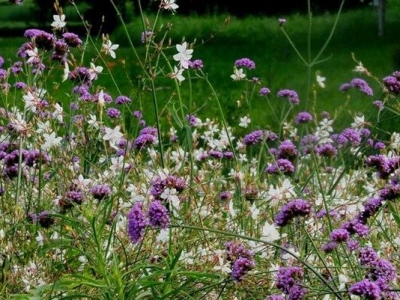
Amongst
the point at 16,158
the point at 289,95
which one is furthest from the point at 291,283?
the point at 289,95

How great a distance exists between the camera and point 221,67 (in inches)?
742

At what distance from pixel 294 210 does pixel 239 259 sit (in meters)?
0.20

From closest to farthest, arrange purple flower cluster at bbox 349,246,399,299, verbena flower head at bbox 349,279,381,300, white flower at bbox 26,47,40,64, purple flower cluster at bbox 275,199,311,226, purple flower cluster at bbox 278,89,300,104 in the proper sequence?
verbena flower head at bbox 349,279,381,300, purple flower cluster at bbox 349,246,399,299, purple flower cluster at bbox 275,199,311,226, white flower at bbox 26,47,40,64, purple flower cluster at bbox 278,89,300,104

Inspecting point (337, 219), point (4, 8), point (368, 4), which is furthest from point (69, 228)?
point (4, 8)

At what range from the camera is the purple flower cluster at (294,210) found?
2.48 m

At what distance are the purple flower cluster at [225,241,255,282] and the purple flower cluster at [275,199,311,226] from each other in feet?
0.45

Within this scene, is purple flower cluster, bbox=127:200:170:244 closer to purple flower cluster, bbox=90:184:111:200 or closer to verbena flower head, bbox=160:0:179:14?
purple flower cluster, bbox=90:184:111:200

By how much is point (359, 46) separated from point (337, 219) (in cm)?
1733

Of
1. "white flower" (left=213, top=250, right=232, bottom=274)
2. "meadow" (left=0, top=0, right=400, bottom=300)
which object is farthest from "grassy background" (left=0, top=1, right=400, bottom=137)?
"white flower" (left=213, top=250, right=232, bottom=274)

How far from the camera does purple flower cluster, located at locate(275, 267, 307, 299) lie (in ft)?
7.93

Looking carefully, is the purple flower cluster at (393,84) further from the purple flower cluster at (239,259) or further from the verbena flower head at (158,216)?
the verbena flower head at (158,216)

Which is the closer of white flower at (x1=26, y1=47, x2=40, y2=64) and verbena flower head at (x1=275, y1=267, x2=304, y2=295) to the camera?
verbena flower head at (x1=275, y1=267, x2=304, y2=295)

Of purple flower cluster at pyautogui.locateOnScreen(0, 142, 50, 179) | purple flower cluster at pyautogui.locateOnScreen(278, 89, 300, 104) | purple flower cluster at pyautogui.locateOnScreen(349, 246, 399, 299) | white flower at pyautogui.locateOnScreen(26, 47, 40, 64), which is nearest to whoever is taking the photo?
purple flower cluster at pyautogui.locateOnScreen(349, 246, 399, 299)

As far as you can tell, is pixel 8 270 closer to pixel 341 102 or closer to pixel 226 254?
pixel 226 254
